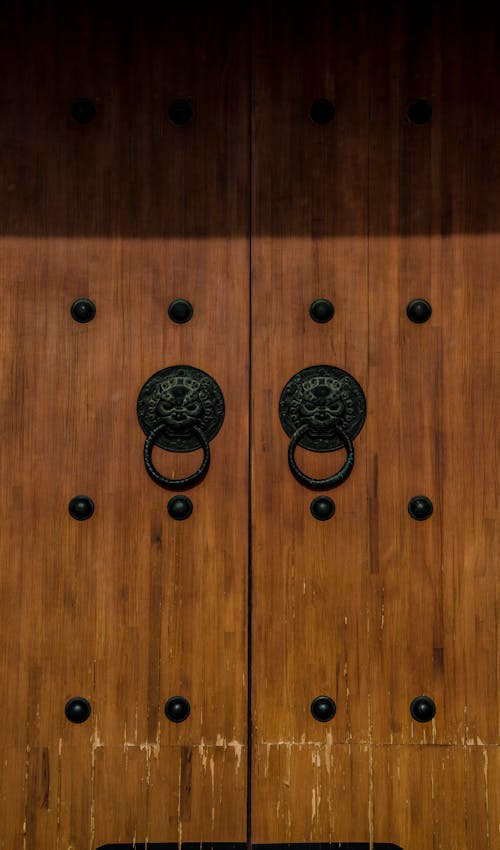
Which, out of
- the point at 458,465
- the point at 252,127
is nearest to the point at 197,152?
the point at 252,127

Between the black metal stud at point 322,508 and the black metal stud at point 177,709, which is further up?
the black metal stud at point 322,508

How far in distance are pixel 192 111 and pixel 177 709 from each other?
118 cm

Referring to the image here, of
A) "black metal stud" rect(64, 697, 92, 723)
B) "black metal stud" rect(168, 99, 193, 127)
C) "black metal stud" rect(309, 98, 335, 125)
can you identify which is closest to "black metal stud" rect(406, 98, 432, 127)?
"black metal stud" rect(309, 98, 335, 125)

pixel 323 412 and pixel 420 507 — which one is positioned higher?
pixel 323 412

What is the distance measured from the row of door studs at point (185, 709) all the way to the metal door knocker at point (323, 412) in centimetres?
42

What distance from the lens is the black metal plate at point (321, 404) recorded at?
1977 millimetres

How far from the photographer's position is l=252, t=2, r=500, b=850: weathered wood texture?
6.38 ft

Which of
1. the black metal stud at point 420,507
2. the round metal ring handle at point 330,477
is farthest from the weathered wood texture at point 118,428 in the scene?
the black metal stud at point 420,507

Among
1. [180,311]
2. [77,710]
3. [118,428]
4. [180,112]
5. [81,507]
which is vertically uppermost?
[180,112]

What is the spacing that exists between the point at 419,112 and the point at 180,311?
0.62 metres

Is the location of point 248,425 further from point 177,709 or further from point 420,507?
point 177,709

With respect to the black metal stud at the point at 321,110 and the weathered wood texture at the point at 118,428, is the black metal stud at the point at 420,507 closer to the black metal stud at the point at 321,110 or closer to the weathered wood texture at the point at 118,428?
the weathered wood texture at the point at 118,428

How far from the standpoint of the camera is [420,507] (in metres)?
1.96

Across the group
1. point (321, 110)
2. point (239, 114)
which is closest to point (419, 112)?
point (321, 110)
